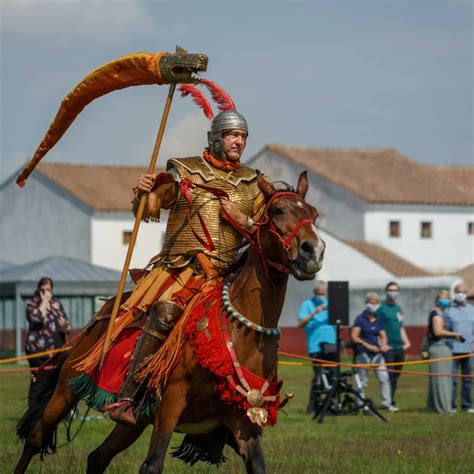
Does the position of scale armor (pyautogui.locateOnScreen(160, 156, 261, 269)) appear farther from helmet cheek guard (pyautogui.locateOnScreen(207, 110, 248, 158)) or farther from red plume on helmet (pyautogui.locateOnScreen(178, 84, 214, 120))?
red plume on helmet (pyautogui.locateOnScreen(178, 84, 214, 120))

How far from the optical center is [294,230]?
26.7 ft

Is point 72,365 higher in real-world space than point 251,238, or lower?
lower

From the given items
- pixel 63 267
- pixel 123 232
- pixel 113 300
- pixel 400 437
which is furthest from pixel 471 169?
pixel 113 300

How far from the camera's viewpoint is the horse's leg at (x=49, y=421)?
398 inches

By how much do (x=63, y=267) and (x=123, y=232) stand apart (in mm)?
21299

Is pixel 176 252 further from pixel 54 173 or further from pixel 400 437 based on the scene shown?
pixel 54 173

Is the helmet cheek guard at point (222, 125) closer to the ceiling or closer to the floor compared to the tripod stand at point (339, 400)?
closer to the ceiling

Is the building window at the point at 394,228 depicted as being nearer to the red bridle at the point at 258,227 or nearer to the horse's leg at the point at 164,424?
the red bridle at the point at 258,227

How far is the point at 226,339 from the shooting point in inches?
337

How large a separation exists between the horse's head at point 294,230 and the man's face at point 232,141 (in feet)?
1.76

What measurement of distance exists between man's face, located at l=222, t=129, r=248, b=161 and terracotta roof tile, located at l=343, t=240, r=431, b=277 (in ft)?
164

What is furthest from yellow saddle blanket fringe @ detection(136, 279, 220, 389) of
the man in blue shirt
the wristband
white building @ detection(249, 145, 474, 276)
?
white building @ detection(249, 145, 474, 276)

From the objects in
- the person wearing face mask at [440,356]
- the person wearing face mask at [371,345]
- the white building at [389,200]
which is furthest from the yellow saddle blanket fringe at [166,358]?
the white building at [389,200]

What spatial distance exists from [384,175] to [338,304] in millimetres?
51282
